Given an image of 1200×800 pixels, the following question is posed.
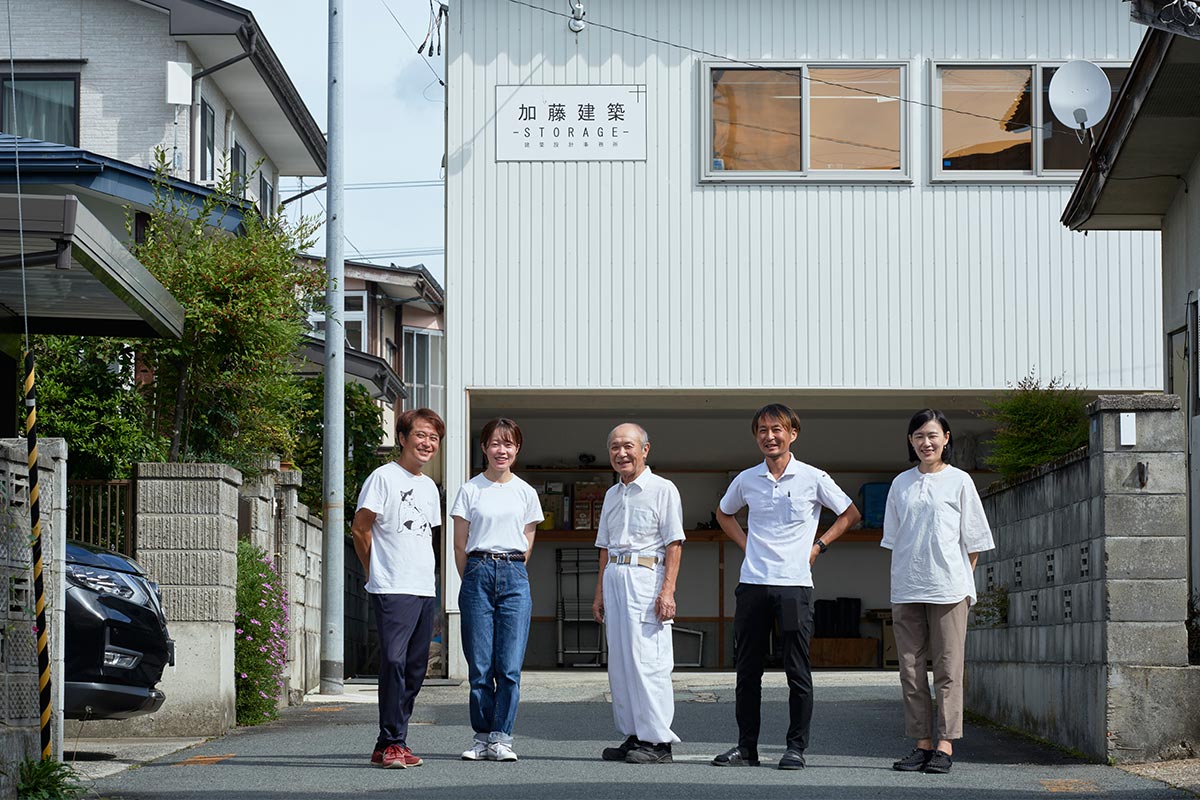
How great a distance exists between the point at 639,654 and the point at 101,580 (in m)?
2.89

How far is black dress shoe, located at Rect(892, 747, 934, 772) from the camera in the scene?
8.20 meters

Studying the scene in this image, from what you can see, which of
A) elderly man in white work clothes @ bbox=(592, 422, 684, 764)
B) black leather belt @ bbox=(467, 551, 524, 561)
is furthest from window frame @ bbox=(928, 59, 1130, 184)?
black leather belt @ bbox=(467, 551, 524, 561)

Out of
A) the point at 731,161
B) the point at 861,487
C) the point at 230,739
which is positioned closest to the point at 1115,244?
the point at 731,161

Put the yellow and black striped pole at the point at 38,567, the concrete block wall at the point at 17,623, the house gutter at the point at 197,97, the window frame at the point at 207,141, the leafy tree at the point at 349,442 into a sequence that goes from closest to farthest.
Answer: the concrete block wall at the point at 17,623 → the yellow and black striped pole at the point at 38,567 → the leafy tree at the point at 349,442 → the house gutter at the point at 197,97 → the window frame at the point at 207,141

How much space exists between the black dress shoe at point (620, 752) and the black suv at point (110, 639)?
8.17 feet

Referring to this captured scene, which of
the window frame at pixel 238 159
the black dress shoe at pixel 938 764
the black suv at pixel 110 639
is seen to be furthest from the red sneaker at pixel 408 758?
the window frame at pixel 238 159

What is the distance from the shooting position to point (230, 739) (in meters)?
10.2

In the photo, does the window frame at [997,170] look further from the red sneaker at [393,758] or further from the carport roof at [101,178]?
the red sneaker at [393,758]

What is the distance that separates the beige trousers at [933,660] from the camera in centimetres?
821

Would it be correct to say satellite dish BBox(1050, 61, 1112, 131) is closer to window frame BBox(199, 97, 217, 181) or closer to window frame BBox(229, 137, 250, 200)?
window frame BBox(199, 97, 217, 181)

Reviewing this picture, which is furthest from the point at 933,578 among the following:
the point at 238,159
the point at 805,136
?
the point at 238,159

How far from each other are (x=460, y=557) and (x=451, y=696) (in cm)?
634

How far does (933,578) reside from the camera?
8.28 meters

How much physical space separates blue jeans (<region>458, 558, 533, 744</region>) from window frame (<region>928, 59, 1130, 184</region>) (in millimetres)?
10114
